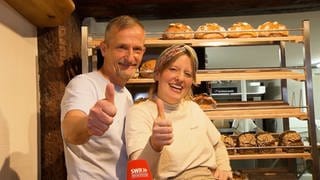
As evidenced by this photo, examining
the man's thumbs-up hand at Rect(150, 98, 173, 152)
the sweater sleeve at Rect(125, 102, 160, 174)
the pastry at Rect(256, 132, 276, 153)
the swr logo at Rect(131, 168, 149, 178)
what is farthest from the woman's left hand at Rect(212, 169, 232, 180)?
the pastry at Rect(256, 132, 276, 153)

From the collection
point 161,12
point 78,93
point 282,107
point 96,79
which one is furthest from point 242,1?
point 78,93

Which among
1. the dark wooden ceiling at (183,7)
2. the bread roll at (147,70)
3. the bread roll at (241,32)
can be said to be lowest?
the bread roll at (147,70)

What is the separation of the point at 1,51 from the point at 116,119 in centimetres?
50

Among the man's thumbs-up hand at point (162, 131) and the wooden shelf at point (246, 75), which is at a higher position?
the wooden shelf at point (246, 75)

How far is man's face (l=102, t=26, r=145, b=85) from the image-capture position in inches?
48.8

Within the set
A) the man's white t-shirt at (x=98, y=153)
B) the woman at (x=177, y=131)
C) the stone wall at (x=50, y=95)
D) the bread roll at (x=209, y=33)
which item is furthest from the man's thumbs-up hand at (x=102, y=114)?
the bread roll at (x=209, y=33)

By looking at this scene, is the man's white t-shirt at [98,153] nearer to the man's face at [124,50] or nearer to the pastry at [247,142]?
the man's face at [124,50]

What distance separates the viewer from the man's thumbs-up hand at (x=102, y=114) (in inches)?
30.4

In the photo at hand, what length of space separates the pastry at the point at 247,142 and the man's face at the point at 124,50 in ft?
3.59

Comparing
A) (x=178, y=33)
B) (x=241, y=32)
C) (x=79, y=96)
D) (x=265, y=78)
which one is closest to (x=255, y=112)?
(x=265, y=78)

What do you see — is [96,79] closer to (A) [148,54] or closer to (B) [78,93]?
(B) [78,93]

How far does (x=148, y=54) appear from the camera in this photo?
8.51 feet

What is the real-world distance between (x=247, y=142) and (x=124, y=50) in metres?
1.19

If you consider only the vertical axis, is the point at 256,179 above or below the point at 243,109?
below
